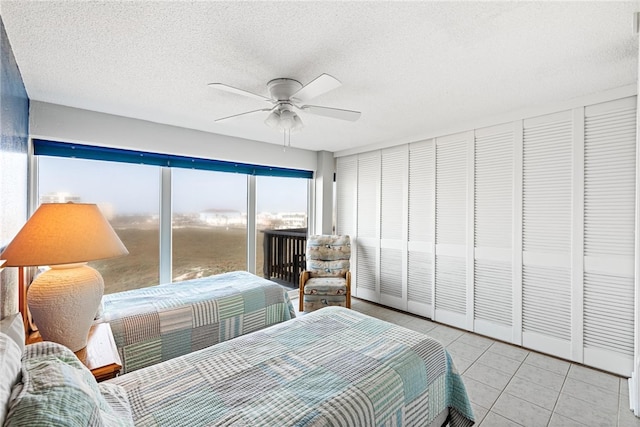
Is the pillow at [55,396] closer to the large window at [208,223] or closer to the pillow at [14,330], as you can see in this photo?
the pillow at [14,330]

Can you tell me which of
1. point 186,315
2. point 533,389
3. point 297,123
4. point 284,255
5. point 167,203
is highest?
point 297,123

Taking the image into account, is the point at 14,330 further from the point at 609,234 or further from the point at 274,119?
the point at 609,234

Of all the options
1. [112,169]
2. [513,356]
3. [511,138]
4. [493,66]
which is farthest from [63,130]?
[513,356]

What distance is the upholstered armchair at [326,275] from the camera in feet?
12.3

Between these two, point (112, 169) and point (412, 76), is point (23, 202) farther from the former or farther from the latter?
point (412, 76)

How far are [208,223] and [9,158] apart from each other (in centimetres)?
224

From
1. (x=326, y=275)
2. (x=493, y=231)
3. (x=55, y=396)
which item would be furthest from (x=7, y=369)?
(x=493, y=231)

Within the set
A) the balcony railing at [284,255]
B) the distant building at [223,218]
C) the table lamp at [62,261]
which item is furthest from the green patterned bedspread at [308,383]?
the balcony railing at [284,255]

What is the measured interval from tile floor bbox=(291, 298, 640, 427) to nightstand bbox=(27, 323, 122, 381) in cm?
228

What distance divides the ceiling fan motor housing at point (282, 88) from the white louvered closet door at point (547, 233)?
2416mm

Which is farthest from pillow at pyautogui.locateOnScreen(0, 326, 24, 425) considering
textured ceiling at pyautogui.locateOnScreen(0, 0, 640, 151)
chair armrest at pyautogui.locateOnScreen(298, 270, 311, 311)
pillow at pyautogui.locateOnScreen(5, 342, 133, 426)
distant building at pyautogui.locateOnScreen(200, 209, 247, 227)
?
chair armrest at pyautogui.locateOnScreen(298, 270, 311, 311)

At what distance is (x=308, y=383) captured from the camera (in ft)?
4.52

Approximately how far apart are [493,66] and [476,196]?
65.2 inches

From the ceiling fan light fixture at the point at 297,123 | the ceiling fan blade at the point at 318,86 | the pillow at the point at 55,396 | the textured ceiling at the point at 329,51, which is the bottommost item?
the pillow at the point at 55,396
